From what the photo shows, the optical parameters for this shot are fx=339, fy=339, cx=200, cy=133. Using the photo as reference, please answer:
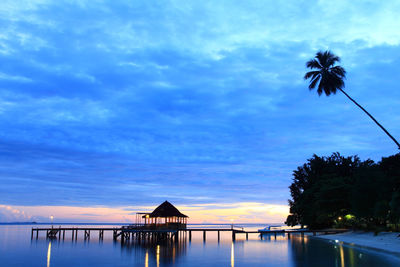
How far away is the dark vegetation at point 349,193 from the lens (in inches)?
1617

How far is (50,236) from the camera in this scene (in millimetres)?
62750

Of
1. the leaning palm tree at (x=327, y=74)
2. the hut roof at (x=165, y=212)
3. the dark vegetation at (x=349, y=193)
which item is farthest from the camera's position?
the hut roof at (x=165, y=212)

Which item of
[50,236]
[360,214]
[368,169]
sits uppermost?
[368,169]

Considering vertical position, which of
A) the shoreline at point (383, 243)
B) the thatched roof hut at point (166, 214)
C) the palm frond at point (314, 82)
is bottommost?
the shoreline at point (383, 243)

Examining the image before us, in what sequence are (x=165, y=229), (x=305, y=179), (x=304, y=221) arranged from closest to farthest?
1. (x=165, y=229)
2. (x=304, y=221)
3. (x=305, y=179)

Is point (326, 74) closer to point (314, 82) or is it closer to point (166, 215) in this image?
point (314, 82)

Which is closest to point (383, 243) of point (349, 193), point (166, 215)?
point (349, 193)

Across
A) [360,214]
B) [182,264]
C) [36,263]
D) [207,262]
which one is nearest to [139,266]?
[182,264]

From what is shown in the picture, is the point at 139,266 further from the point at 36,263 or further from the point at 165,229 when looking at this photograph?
the point at 165,229

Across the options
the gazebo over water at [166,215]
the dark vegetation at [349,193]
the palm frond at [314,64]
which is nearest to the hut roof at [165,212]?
the gazebo over water at [166,215]

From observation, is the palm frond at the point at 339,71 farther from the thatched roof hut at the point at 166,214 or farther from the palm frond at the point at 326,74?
the thatched roof hut at the point at 166,214

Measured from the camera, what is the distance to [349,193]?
4700 cm

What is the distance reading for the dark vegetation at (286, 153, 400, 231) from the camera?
1617 inches

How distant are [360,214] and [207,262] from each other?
2399 centimetres
